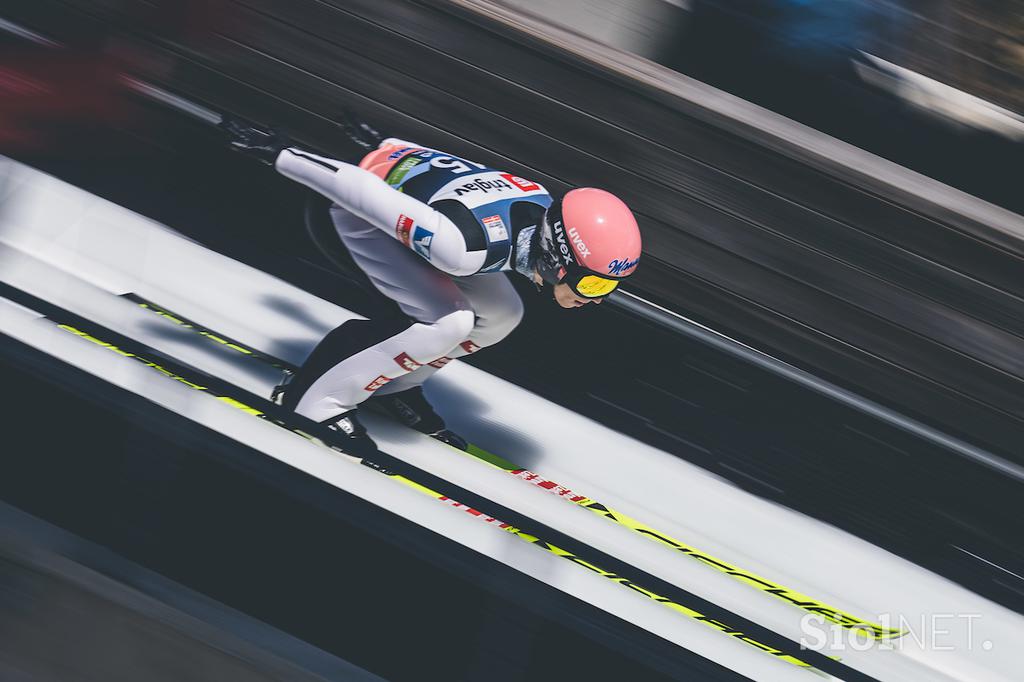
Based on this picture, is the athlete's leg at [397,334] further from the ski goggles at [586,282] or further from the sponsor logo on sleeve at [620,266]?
the sponsor logo on sleeve at [620,266]

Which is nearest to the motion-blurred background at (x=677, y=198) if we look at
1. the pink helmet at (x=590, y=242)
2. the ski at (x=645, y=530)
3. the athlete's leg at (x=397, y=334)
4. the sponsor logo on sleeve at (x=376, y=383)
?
the athlete's leg at (x=397, y=334)

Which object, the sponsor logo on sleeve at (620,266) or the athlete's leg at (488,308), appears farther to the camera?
the athlete's leg at (488,308)

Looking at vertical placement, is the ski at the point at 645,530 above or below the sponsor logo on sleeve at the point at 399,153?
below

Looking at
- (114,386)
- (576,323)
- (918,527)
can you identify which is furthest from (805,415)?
(114,386)

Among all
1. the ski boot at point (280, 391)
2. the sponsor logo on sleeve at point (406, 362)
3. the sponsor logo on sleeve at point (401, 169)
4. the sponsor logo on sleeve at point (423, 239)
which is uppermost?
the sponsor logo on sleeve at point (401, 169)

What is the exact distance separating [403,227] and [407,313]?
0.38 m

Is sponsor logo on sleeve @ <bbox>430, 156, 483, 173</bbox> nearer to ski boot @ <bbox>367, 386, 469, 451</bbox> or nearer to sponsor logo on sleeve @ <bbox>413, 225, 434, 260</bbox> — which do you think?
sponsor logo on sleeve @ <bbox>413, 225, 434, 260</bbox>

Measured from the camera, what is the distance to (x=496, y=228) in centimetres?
276

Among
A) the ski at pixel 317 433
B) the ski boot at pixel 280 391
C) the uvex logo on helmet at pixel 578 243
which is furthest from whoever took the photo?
the ski boot at pixel 280 391

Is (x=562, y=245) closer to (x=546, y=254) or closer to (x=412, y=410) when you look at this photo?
(x=546, y=254)

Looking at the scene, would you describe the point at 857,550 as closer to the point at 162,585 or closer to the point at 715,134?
the point at 715,134

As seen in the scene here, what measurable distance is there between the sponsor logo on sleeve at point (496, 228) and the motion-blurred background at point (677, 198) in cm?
61

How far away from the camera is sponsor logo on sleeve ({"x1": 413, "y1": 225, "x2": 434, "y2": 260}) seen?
2676 mm

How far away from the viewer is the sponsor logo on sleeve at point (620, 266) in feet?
8.61
